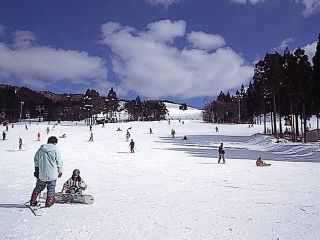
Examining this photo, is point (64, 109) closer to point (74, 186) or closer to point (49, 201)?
point (74, 186)

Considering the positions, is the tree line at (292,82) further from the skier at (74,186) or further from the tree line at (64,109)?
the tree line at (64,109)

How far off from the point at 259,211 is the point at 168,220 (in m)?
2.40

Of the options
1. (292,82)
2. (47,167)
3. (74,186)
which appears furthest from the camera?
(292,82)

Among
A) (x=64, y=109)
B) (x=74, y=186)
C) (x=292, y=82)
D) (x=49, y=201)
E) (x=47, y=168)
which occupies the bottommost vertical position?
(x=49, y=201)

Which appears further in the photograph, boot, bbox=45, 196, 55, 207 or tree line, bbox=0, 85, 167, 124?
tree line, bbox=0, 85, 167, 124

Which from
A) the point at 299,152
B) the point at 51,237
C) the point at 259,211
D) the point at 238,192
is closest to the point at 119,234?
the point at 51,237

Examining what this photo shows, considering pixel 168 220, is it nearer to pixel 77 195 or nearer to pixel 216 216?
pixel 216 216

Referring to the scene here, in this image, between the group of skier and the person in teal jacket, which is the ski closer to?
the group of skier

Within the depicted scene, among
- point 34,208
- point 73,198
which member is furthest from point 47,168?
point 73,198

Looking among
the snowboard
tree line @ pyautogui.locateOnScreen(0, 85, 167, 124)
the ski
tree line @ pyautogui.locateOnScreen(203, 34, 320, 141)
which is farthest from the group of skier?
tree line @ pyautogui.locateOnScreen(0, 85, 167, 124)

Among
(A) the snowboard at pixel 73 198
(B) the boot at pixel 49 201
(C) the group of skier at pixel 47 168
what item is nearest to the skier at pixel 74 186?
(A) the snowboard at pixel 73 198

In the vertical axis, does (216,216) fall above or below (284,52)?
below

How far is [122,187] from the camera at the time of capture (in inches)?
540

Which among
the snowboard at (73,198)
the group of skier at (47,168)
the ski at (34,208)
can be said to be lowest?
the ski at (34,208)
